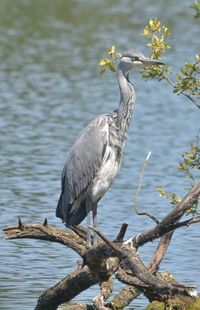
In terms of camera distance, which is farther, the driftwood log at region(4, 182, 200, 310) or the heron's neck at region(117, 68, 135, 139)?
the heron's neck at region(117, 68, 135, 139)

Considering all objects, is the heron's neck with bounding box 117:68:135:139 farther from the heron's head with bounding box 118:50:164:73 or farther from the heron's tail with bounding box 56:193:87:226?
the heron's tail with bounding box 56:193:87:226

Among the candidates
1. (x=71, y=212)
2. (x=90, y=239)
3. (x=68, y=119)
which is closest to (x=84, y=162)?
(x=71, y=212)

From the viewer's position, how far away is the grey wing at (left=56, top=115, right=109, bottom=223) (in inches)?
373

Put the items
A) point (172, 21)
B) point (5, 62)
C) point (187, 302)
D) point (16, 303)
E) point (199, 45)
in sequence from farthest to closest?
point (172, 21) < point (199, 45) < point (5, 62) < point (16, 303) < point (187, 302)

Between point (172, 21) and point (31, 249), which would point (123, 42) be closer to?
point (172, 21)

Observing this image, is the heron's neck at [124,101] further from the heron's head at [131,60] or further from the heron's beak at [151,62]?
the heron's beak at [151,62]

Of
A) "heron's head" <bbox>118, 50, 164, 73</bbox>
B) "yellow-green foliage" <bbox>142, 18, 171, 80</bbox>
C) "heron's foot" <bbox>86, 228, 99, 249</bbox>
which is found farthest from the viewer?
"heron's head" <bbox>118, 50, 164, 73</bbox>

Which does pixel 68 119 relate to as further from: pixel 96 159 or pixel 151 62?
pixel 151 62

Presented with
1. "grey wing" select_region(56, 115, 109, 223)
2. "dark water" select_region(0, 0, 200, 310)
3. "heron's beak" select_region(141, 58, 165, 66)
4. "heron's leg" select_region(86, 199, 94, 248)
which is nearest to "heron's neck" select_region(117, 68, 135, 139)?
"grey wing" select_region(56, 115, 109, 223)

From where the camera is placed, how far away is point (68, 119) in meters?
18.7

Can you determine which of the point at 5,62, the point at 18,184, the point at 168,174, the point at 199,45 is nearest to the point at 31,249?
the point at 18,184

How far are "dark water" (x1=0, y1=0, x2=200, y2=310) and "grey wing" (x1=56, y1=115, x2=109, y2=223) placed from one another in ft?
3.42

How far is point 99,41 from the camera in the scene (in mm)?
26438

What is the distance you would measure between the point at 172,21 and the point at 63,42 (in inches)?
152
